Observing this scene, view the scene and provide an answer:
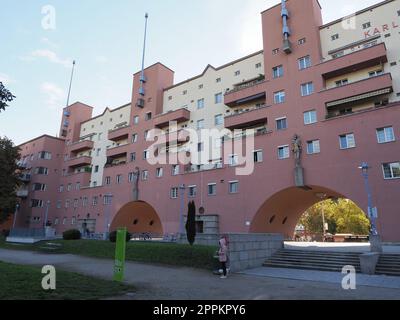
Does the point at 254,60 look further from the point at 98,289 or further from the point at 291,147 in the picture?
the point at 98,289

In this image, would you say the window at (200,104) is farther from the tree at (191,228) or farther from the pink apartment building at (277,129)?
the tree at (191,228)

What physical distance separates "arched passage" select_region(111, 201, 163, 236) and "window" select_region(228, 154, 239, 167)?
16022 millimetres

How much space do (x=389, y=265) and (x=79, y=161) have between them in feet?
169

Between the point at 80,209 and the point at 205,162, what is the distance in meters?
27.0

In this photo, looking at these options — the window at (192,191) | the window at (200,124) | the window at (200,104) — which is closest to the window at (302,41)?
the window at (200,104)

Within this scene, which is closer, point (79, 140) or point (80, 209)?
point (80, 209)

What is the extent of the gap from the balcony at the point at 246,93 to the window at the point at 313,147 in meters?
8.48

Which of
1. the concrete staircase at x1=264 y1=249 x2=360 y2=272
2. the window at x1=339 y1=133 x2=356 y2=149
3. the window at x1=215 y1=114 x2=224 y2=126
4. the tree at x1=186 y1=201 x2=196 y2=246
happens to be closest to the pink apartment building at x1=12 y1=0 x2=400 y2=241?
the window at x1=339 y1=133 x2=356 y2=149

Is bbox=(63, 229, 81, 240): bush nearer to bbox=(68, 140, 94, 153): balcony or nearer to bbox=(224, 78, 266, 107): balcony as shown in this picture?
bbox=(224, 78, 266, 107): balcony

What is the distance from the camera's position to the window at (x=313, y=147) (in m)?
29.2

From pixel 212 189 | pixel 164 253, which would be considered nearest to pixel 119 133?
pixel 212 189

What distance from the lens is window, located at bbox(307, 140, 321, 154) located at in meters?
29.2
